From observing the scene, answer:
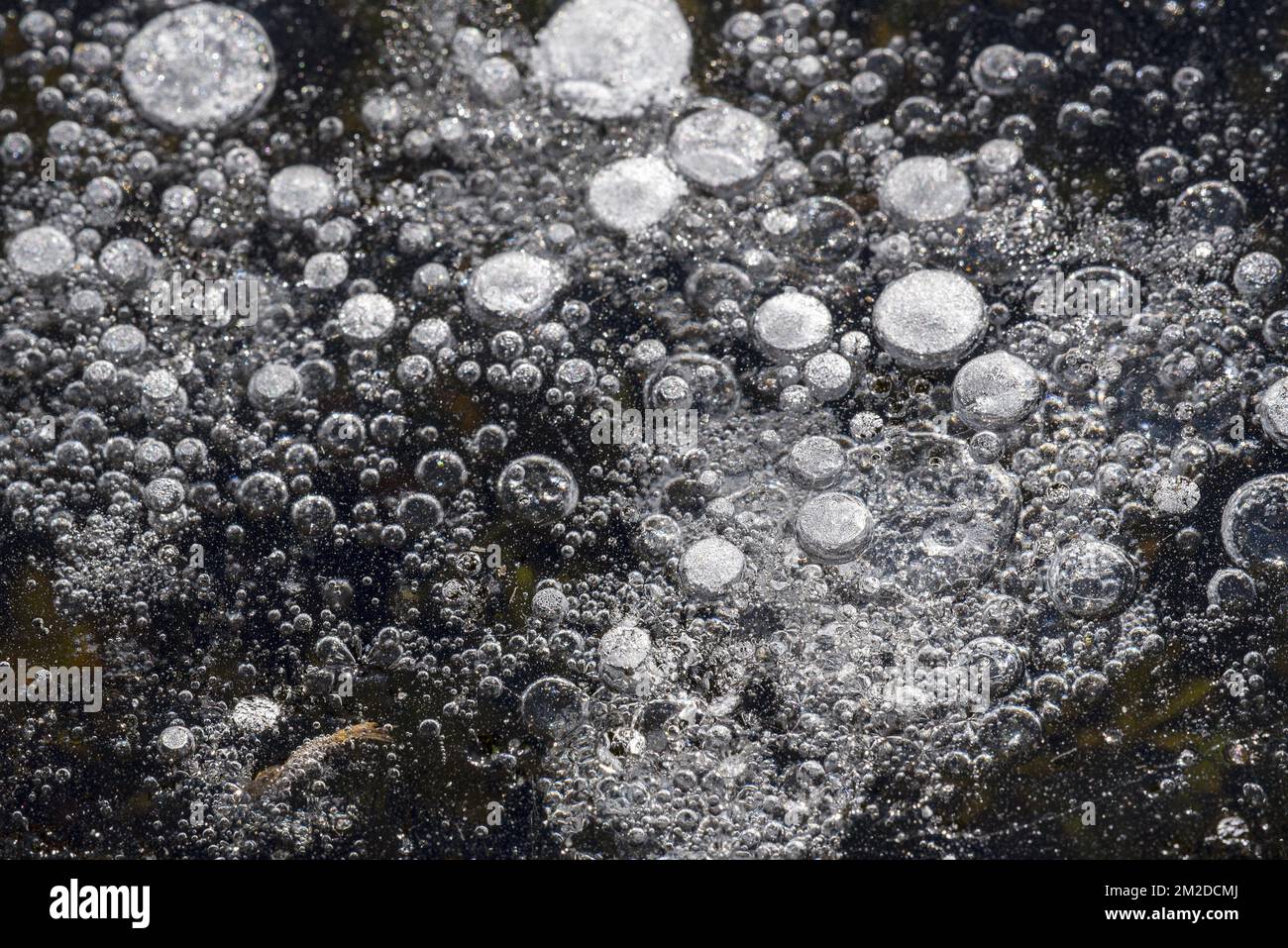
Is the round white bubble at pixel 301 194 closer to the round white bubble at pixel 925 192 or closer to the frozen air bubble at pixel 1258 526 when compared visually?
the round white bubble at pixel 925 192

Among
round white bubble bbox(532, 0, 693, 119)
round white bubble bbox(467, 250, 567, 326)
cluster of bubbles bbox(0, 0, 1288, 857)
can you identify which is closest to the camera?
cluster of bubbles bbox(0, 0, 1288, 857)

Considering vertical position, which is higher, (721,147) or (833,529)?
(721,147)

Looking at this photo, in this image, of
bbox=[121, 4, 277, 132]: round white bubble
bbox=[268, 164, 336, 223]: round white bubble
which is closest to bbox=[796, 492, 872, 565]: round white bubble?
bbox=[268, 164, 336, 223]: round white bubble

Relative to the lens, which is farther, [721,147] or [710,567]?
[721,147]

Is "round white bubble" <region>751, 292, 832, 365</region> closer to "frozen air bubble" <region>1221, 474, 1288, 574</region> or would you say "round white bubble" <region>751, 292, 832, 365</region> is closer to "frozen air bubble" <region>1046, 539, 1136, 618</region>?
"frozen air bubble" <region>1046, 539, 1136, 618</region>

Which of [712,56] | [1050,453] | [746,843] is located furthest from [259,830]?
[712,56]

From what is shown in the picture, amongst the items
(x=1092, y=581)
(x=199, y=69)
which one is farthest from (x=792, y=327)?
(x=199, y=69)

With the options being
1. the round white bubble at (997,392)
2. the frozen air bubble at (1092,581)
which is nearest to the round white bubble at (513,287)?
the round white bubble at (997,392)

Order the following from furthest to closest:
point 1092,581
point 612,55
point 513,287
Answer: point 612,55 < point 513,287 < point 1092,581

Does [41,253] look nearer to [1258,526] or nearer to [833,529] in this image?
[833,529]

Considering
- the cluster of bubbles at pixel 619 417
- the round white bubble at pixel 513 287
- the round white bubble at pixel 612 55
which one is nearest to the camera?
the cluster of bubbles at pixel 619 417
